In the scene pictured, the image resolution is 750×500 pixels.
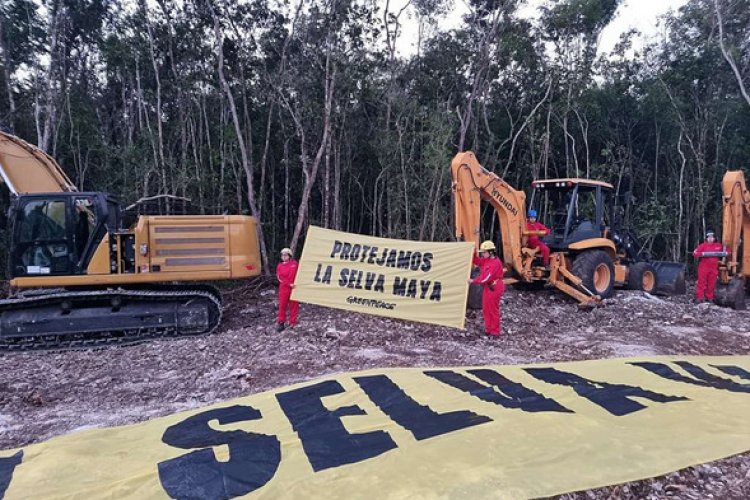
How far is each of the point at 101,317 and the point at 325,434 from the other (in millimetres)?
5235

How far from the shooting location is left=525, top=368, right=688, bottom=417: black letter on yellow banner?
13.4 ft

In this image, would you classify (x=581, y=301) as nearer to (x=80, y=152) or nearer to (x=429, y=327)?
(x=429, y=327)

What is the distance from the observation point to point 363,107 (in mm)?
16328

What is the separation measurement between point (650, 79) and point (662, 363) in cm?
1594

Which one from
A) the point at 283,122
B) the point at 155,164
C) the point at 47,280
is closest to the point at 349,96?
the point at 283,122

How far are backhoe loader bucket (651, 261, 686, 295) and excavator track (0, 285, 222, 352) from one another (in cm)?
1012

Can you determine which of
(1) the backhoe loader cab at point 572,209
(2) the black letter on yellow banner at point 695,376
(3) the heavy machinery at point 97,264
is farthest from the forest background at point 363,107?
(2) the black letter on yellow banner at point 695,376

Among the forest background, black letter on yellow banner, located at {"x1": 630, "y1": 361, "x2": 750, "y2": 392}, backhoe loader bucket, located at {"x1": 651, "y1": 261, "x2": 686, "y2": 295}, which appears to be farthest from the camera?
the forest background

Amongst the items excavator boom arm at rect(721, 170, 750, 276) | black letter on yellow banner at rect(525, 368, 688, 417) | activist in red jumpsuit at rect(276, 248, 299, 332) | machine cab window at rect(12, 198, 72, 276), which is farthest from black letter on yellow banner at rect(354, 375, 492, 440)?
excavator boom arm at rect(721, 170, 750, 276)

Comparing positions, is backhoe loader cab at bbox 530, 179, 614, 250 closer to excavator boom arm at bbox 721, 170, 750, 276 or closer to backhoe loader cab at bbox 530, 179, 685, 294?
backhoe loader cab at bbox 530, 179, 685, 294

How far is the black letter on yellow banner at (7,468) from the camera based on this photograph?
294cm

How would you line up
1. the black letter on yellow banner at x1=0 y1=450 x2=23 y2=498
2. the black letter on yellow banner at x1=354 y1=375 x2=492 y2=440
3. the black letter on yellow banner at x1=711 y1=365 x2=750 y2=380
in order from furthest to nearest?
the black letter on yellow banner at x1=711 y1=365 x2=750 y2=380 < the black letter on yellow banner at x1=354 y1=375 x2=492 y2=440 < the black letter on yellow banner at x1=0 y1=450 x2=23 y2=498

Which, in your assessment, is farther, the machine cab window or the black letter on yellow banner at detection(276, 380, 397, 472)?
the machine cab window

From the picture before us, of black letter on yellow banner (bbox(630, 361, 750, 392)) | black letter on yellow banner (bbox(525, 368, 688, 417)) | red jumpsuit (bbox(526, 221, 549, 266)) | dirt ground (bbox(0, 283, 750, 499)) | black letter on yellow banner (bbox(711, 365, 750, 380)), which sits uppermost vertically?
red jumpsuit (bbox(526, 221, 549, 266))
